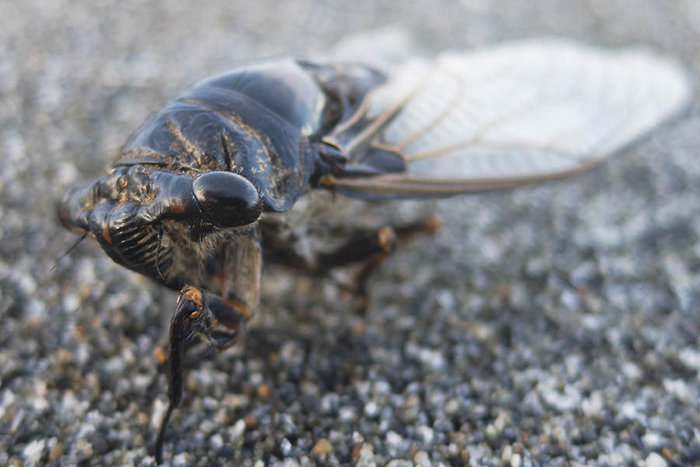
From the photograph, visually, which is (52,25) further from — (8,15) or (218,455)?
(218,455)

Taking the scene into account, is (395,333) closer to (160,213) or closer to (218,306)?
(218,306)

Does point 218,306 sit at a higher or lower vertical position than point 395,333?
higher

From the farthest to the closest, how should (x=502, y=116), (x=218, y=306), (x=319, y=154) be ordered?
(x=502, y=116), (x=319, y=154), (x=218, y=306)

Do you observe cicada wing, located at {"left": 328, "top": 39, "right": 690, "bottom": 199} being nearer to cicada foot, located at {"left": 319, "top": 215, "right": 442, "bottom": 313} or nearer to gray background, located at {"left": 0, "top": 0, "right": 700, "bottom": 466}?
cicada foot, located at {"left": 319, "top": 215, "right": 442, "bottom": 313}

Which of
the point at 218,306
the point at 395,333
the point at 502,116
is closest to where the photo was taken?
the point at 218,306

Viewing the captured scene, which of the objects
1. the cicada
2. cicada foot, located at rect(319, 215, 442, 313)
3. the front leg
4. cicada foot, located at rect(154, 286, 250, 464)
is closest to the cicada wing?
the cicada

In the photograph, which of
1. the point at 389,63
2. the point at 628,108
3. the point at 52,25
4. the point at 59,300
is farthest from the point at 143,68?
the point at 628,108

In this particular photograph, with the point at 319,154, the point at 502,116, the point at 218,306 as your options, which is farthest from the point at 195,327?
the point at 502,116

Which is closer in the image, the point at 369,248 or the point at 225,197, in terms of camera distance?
the point at 225,197
